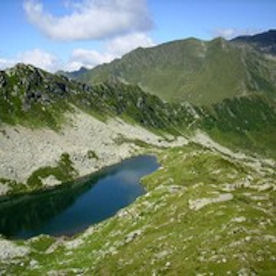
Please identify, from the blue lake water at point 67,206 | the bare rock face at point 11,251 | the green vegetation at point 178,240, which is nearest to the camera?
the green vegetation at point 178,240

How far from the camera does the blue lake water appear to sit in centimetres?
13200

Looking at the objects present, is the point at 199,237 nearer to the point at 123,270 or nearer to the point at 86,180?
the point at 123,270

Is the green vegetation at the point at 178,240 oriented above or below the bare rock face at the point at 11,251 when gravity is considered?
above

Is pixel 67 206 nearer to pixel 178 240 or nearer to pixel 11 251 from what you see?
pixel 11 251

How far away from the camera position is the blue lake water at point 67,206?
13200 cm

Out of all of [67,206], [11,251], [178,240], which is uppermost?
[178,240]

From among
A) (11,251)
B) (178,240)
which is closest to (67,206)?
(11,251)

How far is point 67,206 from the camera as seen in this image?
157m

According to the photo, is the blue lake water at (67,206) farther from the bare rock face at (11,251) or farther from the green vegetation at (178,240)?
the green vegetation at (178,240)

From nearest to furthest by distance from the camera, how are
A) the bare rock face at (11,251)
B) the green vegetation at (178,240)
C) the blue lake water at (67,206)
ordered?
the green vegetation at (178,240) → the bare rock face at (11,251) → the blue lake water at (67,206)

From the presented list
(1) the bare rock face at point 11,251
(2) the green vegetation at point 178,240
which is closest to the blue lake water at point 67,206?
(1) the bare rock face at point 11,251

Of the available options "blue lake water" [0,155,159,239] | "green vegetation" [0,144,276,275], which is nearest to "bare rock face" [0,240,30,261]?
"green vegetation" [0,144,276,275]

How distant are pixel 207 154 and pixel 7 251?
86.7 metres

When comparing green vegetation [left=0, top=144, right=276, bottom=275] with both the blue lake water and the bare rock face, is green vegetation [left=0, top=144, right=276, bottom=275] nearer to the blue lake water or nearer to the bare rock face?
the bare rock face
